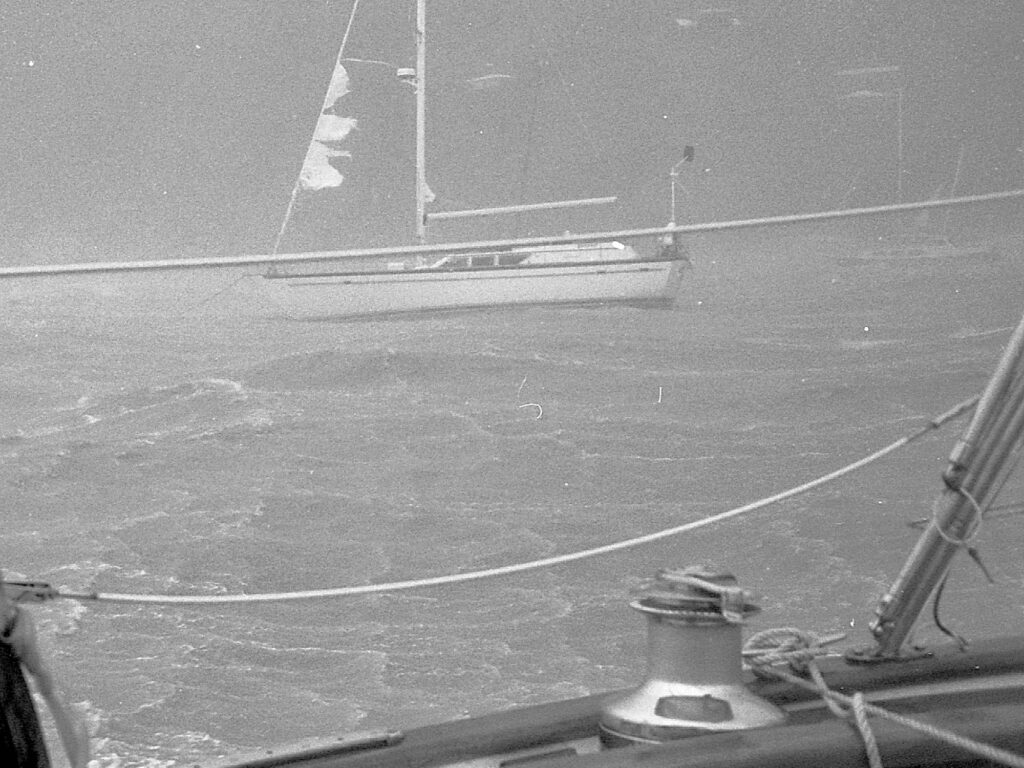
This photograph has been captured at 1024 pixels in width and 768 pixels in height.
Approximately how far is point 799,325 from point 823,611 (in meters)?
0.68

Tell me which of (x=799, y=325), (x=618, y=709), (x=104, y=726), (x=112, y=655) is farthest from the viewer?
(x=799, y=325)

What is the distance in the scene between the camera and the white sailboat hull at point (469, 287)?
2.92 metres

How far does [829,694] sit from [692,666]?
0.06 meters

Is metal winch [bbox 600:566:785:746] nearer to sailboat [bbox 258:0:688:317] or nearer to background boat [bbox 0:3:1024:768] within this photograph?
background boat [bbox 0:3:1024:768]

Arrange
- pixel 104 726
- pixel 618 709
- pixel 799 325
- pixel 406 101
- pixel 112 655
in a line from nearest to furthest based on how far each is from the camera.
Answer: pixel 618 709, pixel 104 726, pixel 112 655, pixel 799 325, pixel 406 101

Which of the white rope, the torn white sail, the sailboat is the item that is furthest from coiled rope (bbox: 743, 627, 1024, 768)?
the torn white sail

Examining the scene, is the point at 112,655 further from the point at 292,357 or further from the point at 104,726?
the point at 292,357

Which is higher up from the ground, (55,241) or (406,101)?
(406,101)

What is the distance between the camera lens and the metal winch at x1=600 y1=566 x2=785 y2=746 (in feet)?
1.65

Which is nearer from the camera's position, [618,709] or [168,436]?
[618,709]

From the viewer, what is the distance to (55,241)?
265 centimetres

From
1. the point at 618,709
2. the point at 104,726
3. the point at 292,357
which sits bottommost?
the point at 618,709

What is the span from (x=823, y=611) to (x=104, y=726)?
1538 mm

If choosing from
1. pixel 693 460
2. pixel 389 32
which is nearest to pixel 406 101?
pixel 389 32
